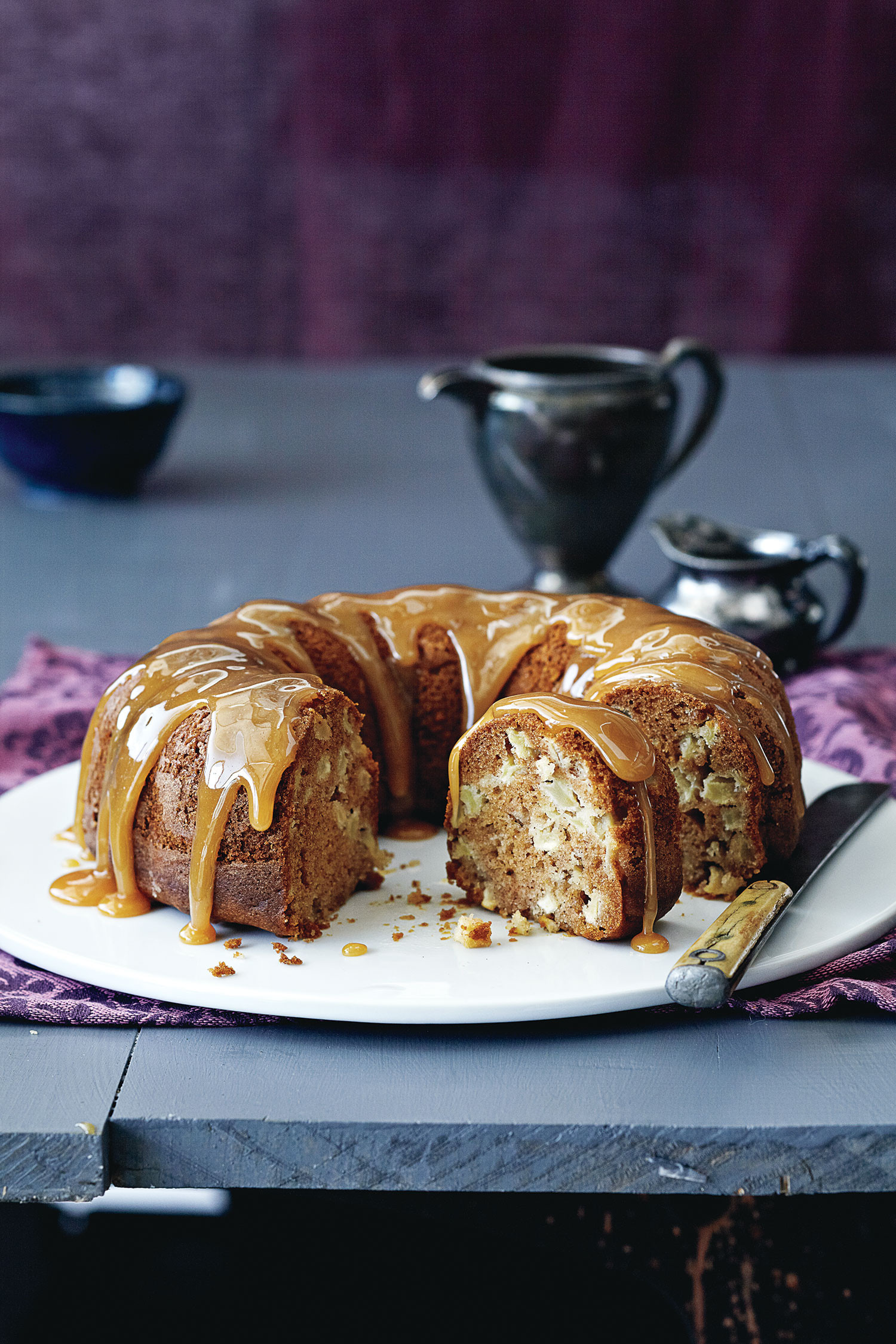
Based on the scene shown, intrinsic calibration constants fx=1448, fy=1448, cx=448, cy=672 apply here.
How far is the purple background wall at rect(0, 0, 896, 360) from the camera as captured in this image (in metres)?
4.67

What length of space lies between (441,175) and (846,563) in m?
3.08

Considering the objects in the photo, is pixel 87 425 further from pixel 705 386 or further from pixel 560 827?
pixel 560 827

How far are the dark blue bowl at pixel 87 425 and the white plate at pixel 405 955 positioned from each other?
1.73m

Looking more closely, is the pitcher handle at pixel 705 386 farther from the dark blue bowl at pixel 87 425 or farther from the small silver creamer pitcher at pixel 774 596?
the dark blue bowl at pixel 87 425

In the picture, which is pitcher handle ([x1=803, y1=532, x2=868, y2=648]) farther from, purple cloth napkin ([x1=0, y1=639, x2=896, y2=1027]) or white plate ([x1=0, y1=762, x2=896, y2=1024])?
white plate ([x1=0, y1=762, x2=896, y2=1024])

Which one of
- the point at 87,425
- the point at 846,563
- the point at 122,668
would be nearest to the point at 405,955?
the point at 122,668

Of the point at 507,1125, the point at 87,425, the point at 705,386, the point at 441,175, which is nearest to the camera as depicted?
the point at 507,1125

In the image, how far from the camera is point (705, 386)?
2705mm

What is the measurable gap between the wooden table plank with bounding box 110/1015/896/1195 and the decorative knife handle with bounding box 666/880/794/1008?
7cm

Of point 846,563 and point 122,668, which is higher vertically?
point 846,563

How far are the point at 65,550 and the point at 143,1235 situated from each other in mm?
1611

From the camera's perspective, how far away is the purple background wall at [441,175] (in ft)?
15.3

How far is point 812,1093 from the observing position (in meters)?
1.22

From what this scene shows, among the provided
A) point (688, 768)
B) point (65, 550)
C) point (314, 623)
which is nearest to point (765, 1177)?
point (688, 768)
